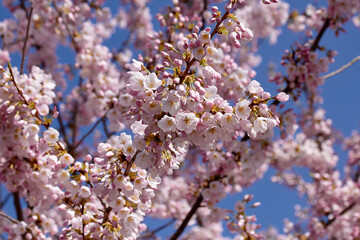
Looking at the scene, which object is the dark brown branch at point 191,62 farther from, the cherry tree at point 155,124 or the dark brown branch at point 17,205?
the dark brown branch at point 17,205

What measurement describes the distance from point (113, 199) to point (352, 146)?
32.2ft

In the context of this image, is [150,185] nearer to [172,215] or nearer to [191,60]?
[191,60]

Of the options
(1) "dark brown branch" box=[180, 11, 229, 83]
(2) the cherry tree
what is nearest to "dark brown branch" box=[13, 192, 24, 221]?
(2) the cherry tree

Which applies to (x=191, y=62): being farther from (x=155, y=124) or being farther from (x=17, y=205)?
(x=17, y=205)

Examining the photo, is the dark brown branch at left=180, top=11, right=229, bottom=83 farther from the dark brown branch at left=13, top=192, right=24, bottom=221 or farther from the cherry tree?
the dark brown branch at left=13, top=192, right=24, bottom=221

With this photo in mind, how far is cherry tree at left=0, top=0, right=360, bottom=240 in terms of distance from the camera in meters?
2.22

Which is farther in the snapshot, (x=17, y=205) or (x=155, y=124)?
(x=17, y=205)

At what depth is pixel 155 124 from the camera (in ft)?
7.25

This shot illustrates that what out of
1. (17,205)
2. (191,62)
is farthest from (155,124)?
(17,205)

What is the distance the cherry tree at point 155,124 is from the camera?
2.22 m

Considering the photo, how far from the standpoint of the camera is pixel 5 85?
10.6 ft

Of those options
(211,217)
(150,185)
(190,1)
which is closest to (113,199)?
(150,185)

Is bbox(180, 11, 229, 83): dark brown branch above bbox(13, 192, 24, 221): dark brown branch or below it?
above

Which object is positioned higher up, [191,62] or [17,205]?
[191,62]
